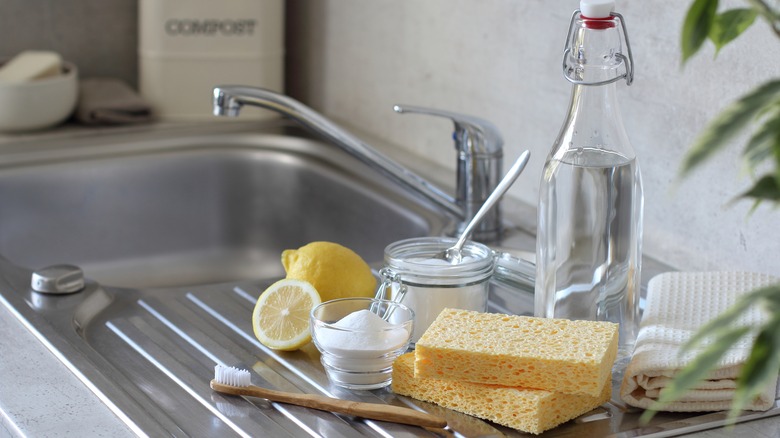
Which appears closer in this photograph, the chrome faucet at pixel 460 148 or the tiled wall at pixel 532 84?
the tiled wall at pixel 532 84

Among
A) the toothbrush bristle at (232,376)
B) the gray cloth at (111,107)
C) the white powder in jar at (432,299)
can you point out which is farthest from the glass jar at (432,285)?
the gray cloth at (111,107)

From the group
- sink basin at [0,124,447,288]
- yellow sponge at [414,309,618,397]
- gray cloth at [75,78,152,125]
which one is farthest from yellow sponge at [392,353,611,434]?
gray cloth at [75,78,152,125]

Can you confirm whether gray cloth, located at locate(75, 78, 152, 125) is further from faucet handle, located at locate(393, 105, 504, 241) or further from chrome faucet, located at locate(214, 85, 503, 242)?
faucet handle, located at locate(393, 105, 504, 241)

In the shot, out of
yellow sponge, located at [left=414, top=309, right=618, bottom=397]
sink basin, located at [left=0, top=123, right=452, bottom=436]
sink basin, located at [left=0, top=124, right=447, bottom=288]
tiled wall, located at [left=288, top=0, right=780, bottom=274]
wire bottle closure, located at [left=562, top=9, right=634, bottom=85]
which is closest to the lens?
yellow sponge, located at [left=414, top=309, right=618, bottom=397]

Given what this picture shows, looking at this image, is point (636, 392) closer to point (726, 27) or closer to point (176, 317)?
point (726, 27)

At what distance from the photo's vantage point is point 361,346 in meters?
0.86

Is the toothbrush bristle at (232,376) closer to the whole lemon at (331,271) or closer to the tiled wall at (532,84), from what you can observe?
the whole lemon at (331,271)

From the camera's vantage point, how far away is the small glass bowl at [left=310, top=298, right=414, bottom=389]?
0.86 metres

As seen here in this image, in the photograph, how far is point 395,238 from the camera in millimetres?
1478

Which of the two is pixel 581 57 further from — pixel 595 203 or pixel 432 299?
pixel 432 299

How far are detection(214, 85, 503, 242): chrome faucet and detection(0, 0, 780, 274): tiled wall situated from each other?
0.11 m

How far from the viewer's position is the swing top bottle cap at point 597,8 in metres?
0.86

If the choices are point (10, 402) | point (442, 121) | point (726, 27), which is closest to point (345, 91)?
point (442, 121)

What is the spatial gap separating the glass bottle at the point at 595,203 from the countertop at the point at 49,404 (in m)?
0.16
